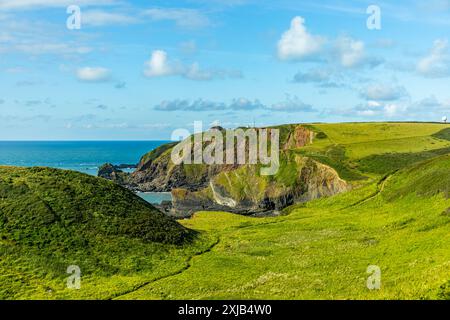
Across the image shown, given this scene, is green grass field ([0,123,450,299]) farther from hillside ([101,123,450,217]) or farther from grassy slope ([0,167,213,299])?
hillside ([101,123,450,217])

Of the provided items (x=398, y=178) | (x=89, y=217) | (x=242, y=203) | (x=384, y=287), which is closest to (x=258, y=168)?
(x=242, y=203)

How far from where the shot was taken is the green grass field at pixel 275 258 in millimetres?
36812

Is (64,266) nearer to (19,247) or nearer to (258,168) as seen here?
(19,247)

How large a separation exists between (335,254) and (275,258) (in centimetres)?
639

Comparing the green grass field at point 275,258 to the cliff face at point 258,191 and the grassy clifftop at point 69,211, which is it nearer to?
the grassy clifftop at point 69,211

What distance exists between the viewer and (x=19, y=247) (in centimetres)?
4859

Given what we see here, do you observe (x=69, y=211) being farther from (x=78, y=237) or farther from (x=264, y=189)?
(x=264, y=189)

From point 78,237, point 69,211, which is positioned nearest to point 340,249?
point 78,237

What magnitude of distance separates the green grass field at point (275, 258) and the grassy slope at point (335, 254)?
0.11m

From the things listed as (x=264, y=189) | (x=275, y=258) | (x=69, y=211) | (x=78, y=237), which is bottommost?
(x=275, y=258)

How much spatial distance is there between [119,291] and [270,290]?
A: 13.7 meters

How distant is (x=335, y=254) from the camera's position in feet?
159

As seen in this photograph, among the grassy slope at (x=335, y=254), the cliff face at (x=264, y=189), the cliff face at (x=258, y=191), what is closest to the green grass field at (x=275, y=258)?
the grassy slope at (x=335, y=254)

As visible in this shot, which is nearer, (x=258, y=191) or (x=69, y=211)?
(x=69, y=211)
